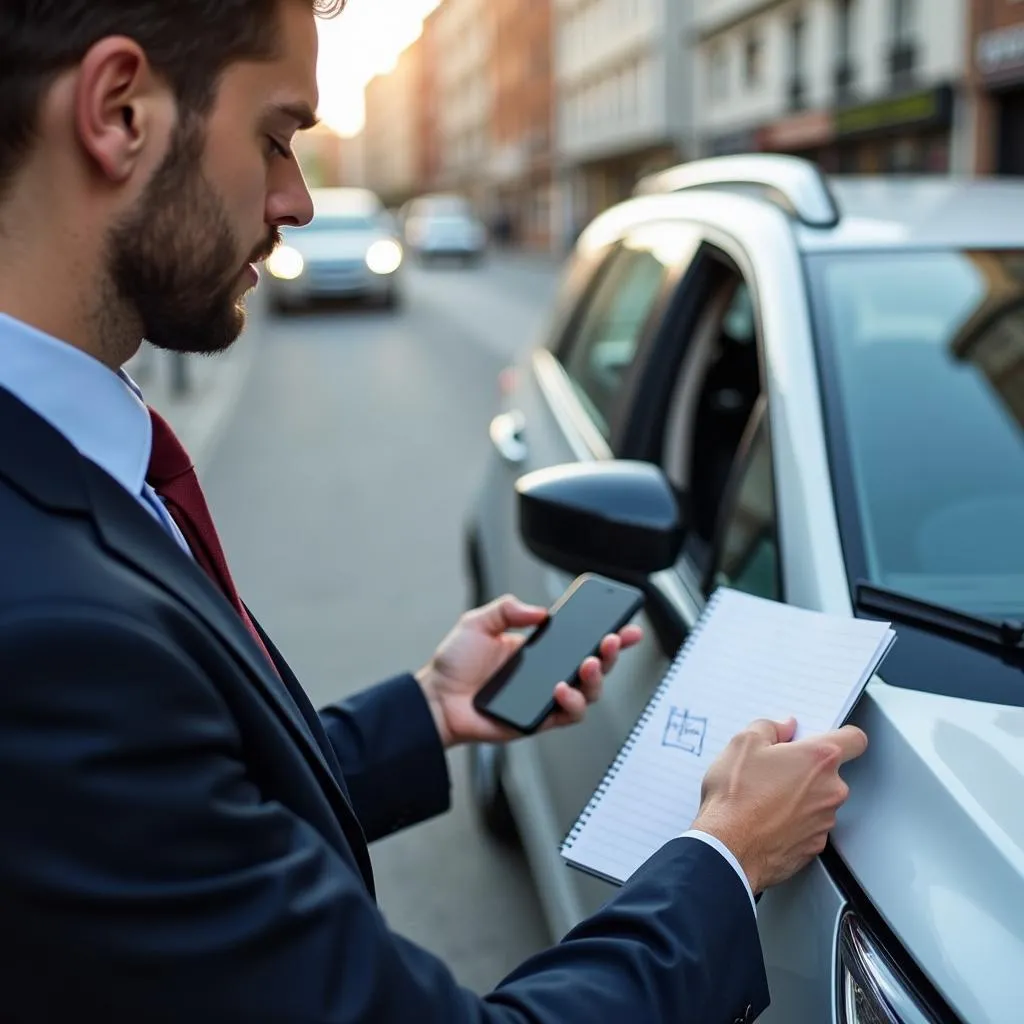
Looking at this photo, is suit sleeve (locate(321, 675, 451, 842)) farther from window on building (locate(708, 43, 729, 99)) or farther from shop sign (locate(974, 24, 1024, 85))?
window on building (locate(708, 43, 729, 99))

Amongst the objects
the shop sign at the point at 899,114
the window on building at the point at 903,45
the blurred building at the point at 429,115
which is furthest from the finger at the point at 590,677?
the blurred building at the point at 429,115

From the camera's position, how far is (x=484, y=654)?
175cm

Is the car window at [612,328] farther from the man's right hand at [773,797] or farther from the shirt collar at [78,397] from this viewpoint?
the shirt collar at [78,397]

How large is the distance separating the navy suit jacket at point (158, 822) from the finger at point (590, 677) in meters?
0.64

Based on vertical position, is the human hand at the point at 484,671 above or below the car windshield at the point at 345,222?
below

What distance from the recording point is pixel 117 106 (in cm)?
92

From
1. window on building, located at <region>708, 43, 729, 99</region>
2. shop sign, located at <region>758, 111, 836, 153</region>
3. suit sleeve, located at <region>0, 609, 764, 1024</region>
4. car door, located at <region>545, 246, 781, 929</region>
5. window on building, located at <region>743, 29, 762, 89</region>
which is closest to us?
suit sleeve, located at <region>0, 609, 764, 1024</region>

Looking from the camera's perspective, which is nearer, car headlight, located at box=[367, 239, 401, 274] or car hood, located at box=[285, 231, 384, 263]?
car hood, located at box=[285, 231, 384, 263]

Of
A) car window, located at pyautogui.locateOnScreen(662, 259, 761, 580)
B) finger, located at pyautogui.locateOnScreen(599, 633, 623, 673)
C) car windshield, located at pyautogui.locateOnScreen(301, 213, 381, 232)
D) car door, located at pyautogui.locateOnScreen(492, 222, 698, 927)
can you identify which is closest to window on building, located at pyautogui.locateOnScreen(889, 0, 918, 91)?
car windshield, located at pyautogui.locateOnScreen(301, 213, 381, 232)

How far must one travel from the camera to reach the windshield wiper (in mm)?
1526

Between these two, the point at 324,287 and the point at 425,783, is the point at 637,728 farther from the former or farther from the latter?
the point at 324,287

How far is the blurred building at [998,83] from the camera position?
63.9 feet

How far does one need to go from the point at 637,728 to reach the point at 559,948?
442mm

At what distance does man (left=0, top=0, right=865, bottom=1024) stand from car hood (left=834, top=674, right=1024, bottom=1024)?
163 millimetres
